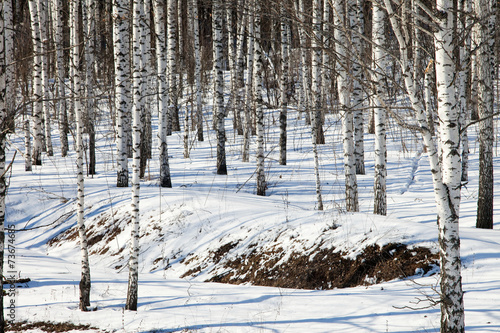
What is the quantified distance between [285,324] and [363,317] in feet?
3.13

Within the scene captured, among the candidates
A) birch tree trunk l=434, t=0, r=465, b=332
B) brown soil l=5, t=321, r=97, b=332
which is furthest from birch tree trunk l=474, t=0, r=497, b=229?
brown soil l=5, t=321, r=97, b=332

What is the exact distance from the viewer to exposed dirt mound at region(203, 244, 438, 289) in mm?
6148

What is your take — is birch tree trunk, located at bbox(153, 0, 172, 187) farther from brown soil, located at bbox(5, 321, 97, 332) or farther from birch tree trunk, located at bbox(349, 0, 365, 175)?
brown soil, located at bbox(5, 321, 97, 332)

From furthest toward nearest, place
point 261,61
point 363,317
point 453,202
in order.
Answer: point 261,61 < point 363,317 < point 453,202

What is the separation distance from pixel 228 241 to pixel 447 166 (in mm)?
5450

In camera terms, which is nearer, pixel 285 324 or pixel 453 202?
pixel 453 202

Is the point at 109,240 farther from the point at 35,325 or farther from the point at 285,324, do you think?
the point at 285,324

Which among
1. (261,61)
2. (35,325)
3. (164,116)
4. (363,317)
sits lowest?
(35,325)

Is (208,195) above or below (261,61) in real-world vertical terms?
below

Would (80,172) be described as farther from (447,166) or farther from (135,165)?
(447,166)

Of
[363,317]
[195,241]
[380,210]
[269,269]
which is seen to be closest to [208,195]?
[195,241]

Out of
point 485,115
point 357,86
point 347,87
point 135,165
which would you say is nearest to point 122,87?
point 135,165

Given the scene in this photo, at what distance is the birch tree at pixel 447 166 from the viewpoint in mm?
3564

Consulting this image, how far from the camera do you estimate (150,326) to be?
5422 mm
